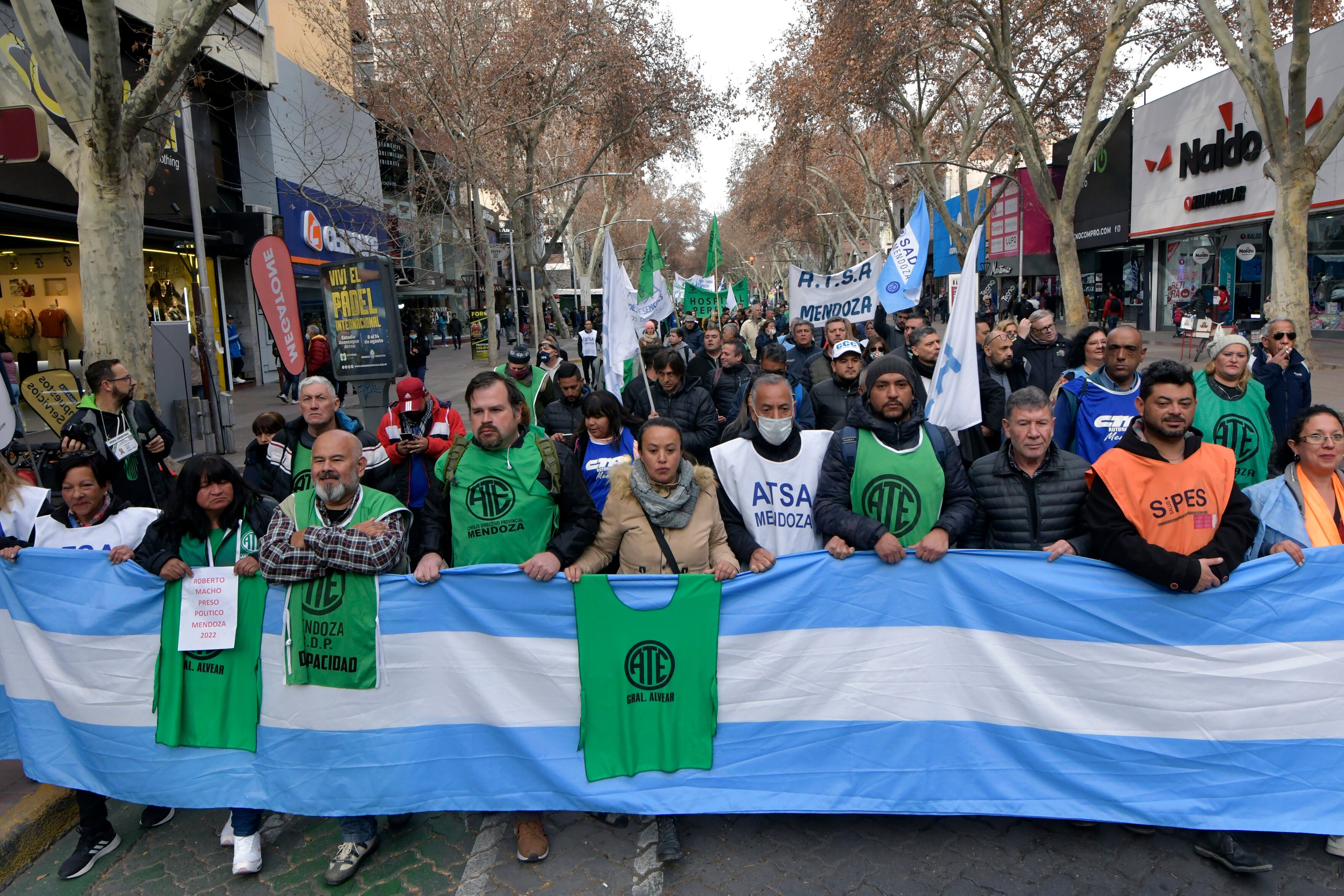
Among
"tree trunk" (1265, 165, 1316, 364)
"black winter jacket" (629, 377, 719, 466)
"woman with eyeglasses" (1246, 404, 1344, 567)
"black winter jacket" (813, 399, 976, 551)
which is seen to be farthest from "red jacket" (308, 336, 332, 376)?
"tree trunk" (1265, 165, 1316, 364)

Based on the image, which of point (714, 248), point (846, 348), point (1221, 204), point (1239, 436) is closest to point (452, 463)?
point (846, 348)

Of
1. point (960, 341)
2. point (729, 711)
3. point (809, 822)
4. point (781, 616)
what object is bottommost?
point (809, 822)

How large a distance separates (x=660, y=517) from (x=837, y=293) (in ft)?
26.8

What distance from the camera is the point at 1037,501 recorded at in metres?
3.59

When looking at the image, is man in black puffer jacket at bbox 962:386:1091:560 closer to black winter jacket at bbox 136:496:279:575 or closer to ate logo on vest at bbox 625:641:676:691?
ate logo on vest at bbox 625:641:676:691

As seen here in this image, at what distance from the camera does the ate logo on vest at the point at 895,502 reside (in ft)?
12.2

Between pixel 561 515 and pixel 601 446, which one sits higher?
pixel 601 446

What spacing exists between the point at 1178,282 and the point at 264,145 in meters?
27.4

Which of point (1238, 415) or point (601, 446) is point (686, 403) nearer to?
point (601, 446)

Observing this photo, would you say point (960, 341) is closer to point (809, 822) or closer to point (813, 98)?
point (809, 822)

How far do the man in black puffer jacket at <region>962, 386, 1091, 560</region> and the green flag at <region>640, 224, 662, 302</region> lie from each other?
32.6 ft

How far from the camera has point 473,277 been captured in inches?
1981

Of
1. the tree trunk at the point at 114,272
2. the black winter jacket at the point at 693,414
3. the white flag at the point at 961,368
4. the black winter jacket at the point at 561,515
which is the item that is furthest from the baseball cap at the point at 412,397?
the tree trunk at the point at 114,272

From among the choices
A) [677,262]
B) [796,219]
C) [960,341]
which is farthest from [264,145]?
[677,262]
